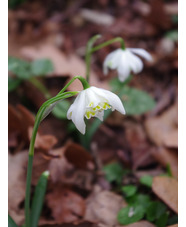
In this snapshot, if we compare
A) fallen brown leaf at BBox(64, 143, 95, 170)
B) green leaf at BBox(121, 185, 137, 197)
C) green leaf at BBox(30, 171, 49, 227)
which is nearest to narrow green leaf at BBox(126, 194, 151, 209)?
green leaf at BBox(121, 185, 137, 197)

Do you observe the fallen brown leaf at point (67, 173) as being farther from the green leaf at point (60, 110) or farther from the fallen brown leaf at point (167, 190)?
the fallen brown leaf at point (167, 190)

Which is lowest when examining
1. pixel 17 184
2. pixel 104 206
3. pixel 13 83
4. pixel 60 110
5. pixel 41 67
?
pixel 104 206

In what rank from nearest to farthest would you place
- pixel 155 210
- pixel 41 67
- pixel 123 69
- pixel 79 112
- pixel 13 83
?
pixel 79 112, pixel 155 210, pixel 123 69, pixel 13 83, pixel 41 67

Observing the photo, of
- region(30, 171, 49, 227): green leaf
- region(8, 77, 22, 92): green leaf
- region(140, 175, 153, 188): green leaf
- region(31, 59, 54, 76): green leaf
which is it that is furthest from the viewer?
region(31, 59, 54, 76): green leaf

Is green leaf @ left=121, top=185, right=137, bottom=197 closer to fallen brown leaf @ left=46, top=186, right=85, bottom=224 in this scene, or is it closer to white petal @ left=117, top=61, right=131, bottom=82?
fallen brown leaf @ left=46, top=186, right=85, bottom=224

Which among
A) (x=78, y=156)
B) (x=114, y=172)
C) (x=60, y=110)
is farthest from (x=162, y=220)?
(x=60, y=110)

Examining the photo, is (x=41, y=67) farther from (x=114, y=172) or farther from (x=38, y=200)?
(x=38, y=200)

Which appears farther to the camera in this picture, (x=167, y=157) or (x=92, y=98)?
(x=167, y=157)
